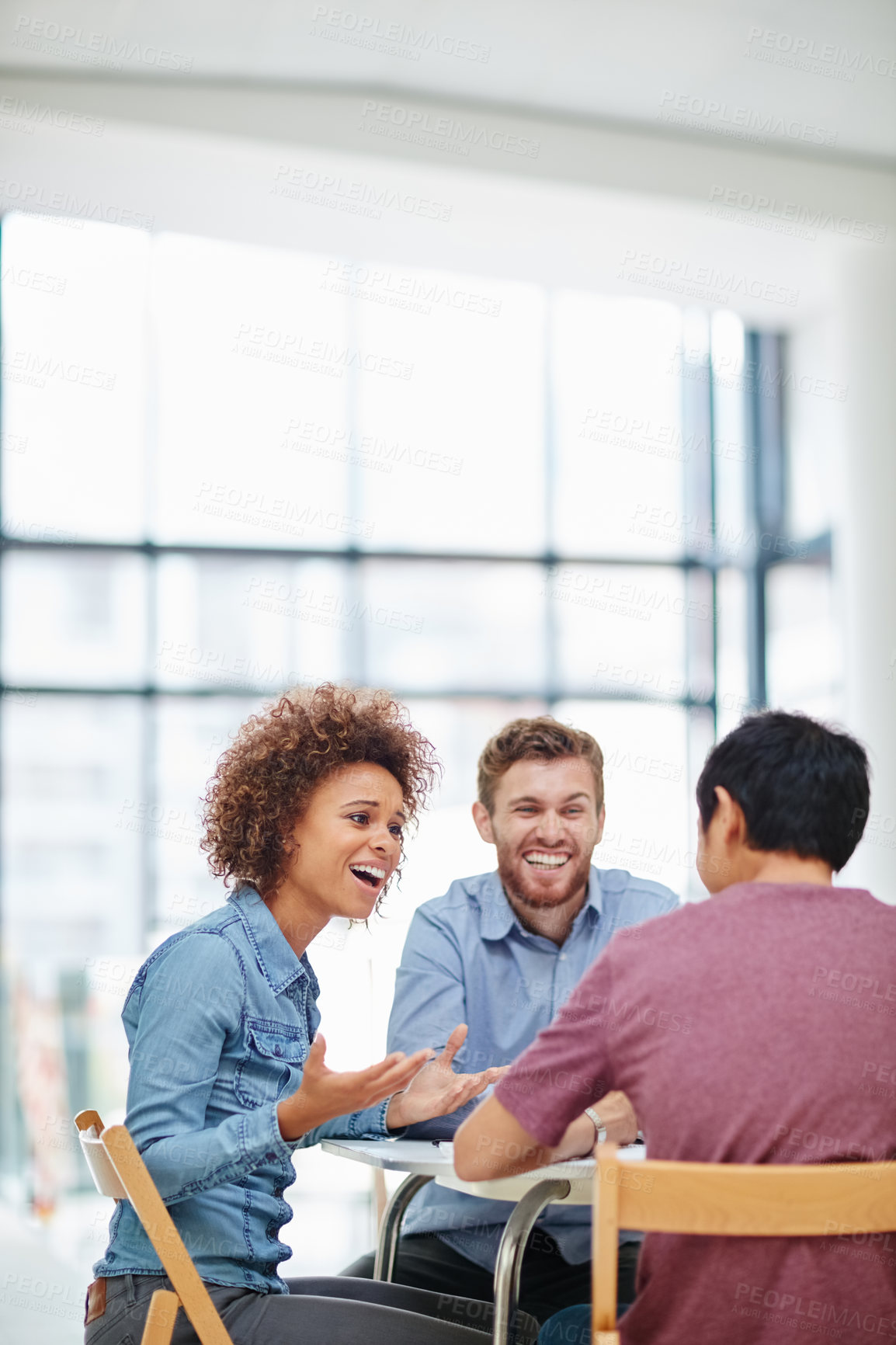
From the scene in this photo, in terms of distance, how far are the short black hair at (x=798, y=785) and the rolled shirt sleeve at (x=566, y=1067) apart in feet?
0.90

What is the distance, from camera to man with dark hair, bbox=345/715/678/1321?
2.30m

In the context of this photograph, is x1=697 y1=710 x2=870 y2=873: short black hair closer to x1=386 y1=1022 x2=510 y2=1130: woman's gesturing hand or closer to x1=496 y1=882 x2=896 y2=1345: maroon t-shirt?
x1=496 y1=882 x2=896 y2=1345: maroon t-shirt

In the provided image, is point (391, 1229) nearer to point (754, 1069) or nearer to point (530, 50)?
A: point (754, 1069)

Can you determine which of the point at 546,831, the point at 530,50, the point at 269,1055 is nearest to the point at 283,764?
the point at 269,1055

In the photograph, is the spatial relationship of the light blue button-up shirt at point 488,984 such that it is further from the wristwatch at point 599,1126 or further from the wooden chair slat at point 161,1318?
the wooden chair slat at point 161,1318

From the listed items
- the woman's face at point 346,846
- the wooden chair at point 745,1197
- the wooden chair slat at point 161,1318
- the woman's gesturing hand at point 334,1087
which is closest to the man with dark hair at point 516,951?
the woman's face at point 346,846

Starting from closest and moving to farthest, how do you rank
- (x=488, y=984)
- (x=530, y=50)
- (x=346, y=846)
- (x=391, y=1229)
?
(x=346, y=846), (x=391, y=1229), (x=488, y=984), (x=530, y=50)

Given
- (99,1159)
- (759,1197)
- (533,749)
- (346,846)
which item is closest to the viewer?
(759,1197)

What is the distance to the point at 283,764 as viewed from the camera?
206 cm

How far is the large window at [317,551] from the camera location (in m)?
5.99

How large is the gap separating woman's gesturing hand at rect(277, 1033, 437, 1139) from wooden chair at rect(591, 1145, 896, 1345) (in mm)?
332

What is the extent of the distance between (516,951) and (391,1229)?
21.9 inches

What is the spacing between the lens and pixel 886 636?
5215 millimetres

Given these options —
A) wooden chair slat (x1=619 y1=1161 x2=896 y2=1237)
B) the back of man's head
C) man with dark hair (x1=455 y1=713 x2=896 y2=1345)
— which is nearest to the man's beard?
the back of man's head
